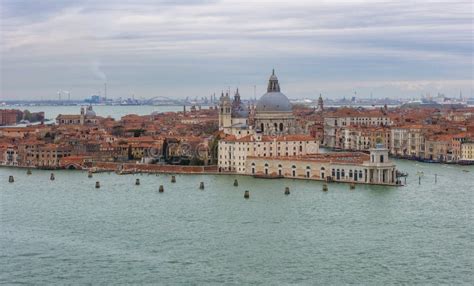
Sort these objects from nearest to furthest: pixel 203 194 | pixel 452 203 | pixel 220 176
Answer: pixel 452 203 < pixel 203 194 < pixel 220 176

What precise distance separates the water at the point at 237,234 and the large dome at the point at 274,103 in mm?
7204

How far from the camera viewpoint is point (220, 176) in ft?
65.4

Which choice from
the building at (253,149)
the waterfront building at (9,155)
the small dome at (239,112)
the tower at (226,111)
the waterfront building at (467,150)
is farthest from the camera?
the small dome at (239,112)

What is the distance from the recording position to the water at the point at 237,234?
9570 millimetres

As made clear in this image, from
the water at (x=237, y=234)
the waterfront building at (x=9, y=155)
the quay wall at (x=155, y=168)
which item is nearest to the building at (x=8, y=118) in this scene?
the waterfront building at (x=9, y=155)

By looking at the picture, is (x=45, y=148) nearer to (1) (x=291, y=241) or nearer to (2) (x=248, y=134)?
(2) (x=248, y=134)

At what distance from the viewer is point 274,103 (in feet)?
81.7

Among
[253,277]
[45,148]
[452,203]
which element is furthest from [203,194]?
[45,148]

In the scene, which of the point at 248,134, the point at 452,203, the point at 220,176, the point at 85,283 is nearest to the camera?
the point at 85,283

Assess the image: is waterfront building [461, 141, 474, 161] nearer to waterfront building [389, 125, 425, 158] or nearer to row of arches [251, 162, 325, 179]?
waterfront building [389, 125, 425, 158]

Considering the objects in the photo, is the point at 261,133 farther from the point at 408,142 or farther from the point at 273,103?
the point at 408,142

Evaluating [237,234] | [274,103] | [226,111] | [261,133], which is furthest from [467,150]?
[237,234]

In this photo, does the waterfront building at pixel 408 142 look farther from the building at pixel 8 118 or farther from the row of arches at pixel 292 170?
the building at pixel 8 118

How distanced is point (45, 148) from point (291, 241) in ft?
43.5
